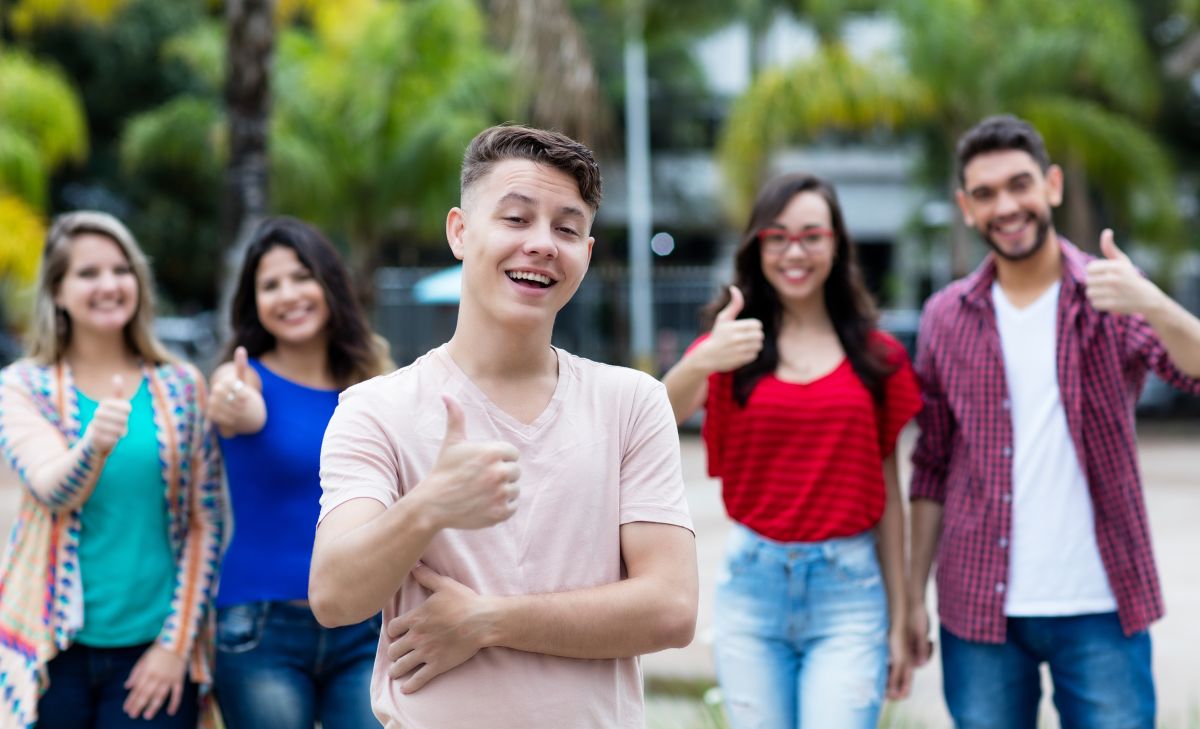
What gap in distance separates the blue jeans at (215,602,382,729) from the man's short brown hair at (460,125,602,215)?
1432mm

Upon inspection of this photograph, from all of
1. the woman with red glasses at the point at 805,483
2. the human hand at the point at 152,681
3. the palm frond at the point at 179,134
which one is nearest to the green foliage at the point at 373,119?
the palm frond at the point at 179,134

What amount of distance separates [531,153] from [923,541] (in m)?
2.01

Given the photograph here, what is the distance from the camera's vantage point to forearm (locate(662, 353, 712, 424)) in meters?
3.25

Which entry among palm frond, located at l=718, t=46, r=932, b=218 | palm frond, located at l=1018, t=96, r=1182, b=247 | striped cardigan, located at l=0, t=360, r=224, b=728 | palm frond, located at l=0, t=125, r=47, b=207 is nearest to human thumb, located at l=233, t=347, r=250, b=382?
striped cardigan, located at l=0, t=360, r=224, b=728

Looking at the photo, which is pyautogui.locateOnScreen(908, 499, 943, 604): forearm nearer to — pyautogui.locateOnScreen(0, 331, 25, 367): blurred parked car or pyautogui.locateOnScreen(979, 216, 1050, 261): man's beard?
pyautogui.locateOnScreen(979, 216, 1050, 261): man's beard

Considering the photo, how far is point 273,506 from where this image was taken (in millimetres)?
3164

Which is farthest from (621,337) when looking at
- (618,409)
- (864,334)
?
(618,409)

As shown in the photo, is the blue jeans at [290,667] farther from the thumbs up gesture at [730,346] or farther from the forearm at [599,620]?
the forearm at [599,620]

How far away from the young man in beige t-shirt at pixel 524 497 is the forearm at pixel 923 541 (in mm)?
1587

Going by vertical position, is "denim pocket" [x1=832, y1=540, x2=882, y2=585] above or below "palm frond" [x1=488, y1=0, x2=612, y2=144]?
below

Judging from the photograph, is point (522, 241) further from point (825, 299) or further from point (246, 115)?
point (246, 115)

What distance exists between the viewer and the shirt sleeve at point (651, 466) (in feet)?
6.91

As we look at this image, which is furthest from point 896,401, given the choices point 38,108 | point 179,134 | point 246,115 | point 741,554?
point 38,108

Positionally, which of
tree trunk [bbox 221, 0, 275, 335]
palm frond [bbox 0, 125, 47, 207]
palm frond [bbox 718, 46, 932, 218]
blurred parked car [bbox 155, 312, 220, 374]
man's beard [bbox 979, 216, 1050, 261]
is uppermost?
palm frond [bbox 718, 46, 932, 218]
